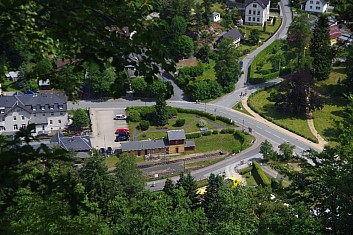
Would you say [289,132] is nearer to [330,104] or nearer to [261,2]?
[330,104]

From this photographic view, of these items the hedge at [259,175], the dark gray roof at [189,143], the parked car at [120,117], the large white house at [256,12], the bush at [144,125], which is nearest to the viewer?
the hedge at [259,175]

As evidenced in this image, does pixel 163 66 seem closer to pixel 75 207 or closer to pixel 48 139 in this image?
pixel 75 207

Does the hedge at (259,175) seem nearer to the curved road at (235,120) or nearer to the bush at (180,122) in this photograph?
the curved road at (235,120)

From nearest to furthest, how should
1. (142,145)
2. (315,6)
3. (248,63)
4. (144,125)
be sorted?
(142,145) → (144,125) → (248,63) → (315,6)

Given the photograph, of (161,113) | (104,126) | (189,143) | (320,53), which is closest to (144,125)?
(161,113)

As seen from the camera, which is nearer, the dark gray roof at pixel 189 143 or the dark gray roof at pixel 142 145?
Answer: the dark gray roof at pixel 142 145

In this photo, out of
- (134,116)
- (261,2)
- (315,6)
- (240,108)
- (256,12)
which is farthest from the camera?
(315,6)

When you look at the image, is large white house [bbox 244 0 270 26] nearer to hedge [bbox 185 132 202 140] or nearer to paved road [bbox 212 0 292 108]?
paved road [bbox 212 0 292 108]

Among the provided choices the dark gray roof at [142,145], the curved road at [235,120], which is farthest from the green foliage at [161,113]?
the curved road at [235,120]
